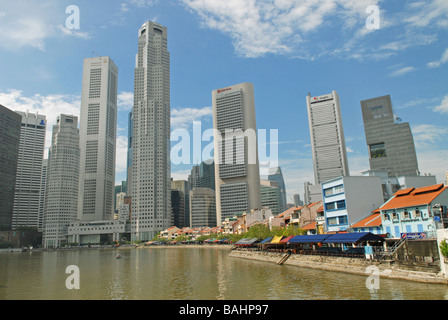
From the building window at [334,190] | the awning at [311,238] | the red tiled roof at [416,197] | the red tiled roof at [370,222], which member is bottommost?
the awning at [311,238]

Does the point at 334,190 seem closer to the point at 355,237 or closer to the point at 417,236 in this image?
the point at 355,237

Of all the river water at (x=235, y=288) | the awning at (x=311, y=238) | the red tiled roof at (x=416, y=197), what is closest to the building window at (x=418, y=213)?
the red tiled roof at (x=416, y=197)

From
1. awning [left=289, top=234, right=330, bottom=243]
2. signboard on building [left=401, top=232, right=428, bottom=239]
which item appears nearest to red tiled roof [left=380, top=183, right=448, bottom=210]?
signboard on building [left=401, top=232, right=428, bottom=239]

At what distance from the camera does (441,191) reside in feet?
141

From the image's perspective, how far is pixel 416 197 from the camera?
46.0 meters

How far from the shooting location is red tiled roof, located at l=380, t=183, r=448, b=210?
43094mm

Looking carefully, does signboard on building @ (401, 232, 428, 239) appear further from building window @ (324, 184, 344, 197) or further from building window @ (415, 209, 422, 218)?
building window @ (324, 184, 344, 197)

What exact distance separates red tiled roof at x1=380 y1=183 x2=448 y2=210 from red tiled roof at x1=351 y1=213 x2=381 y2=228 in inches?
137

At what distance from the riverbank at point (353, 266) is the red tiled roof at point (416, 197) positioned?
12.5 metres

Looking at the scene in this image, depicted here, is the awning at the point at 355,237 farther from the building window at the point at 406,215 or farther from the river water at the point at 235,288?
the building window at the point at 406,215

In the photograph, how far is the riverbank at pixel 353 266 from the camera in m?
30.9

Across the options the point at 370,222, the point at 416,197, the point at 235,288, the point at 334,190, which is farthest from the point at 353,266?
the point at 334,190

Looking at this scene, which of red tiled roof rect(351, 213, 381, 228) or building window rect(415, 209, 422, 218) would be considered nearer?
building window rect(415, 209, 422, 218)
